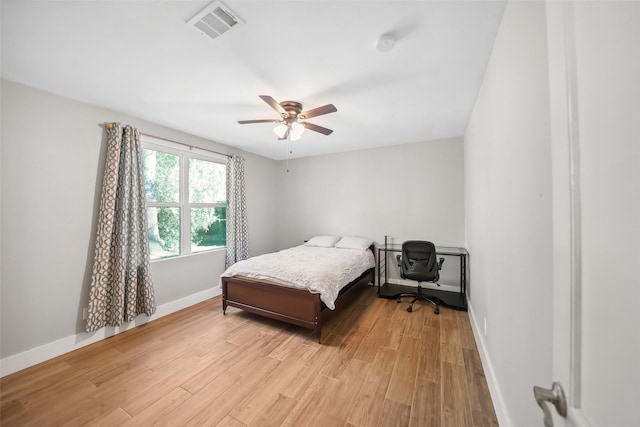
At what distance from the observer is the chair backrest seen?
Result: 3070mm

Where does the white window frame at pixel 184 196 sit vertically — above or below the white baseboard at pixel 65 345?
above

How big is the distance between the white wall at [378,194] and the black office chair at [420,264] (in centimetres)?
76

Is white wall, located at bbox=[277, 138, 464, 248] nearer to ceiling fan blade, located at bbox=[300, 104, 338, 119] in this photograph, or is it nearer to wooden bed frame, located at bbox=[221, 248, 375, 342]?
wooden bed frame, located at bbox=[221, 248, 375, 342]

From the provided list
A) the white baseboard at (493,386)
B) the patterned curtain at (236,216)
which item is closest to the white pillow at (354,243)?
the patterned curtain at (236,216)

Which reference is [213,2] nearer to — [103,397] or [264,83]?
[264,83]

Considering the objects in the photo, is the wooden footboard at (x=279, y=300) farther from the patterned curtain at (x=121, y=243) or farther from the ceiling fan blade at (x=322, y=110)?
the ceiling fan blade at (x=322, y=110)

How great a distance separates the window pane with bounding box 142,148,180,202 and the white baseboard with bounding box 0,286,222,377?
57.4 inches

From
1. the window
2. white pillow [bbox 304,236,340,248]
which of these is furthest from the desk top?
the window

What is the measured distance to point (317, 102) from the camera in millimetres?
2441

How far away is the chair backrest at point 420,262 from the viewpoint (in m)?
3.07

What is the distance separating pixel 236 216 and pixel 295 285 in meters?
1.99

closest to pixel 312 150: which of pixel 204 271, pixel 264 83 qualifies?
pixel 264 83

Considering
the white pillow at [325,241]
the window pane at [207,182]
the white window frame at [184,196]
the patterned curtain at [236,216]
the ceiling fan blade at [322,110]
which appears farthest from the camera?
the white pillow at [325,241]

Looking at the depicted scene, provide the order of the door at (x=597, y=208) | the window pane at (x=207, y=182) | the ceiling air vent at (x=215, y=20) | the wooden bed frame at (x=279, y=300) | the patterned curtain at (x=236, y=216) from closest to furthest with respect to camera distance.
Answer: the door at (x=597, y=208)
the ceiling air vent at (x=215, y=20)
the wooden bed frame at (x=279, y=300)
the window pane at (x=207, y=182)
the patterned curtain at (x=236, y=216)
